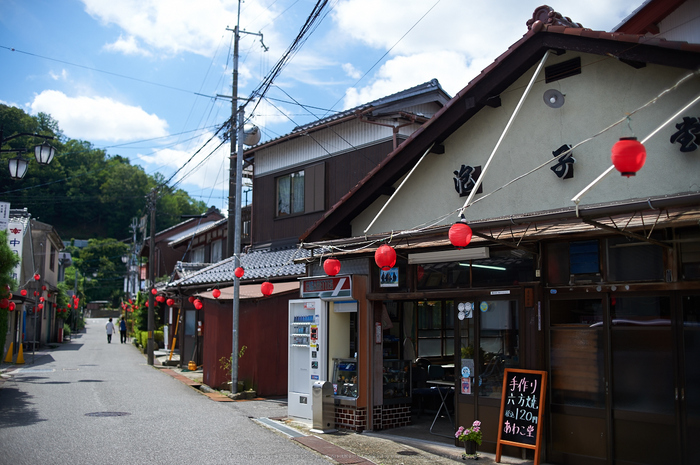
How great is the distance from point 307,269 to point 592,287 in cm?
678

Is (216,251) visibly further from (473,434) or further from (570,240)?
(570,240)

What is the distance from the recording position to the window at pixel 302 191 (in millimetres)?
19016

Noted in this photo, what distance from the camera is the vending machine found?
41.4ft

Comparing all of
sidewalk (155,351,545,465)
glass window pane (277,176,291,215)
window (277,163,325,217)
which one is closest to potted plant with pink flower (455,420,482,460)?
sidewalk (155,351,545,465)

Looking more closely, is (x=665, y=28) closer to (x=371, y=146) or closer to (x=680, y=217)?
(x=680, y=217)

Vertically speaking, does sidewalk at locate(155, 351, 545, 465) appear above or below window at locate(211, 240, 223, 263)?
below

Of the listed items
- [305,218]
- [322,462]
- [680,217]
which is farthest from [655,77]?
[305,218]

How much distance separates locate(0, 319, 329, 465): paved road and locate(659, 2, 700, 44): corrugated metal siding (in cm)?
979

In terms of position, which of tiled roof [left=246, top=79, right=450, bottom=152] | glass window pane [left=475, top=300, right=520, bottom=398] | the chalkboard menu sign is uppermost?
tiled roof [left=246, top=79, right=450, bottom=152]

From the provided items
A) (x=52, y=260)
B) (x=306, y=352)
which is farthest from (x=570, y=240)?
(x=52, y=260)

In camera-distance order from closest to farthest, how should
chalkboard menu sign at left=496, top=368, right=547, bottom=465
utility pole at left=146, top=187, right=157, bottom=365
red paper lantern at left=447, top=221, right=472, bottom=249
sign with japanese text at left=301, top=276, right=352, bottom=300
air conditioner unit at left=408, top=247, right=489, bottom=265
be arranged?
1. red paper lantern at left=447, top=221, right=472, bottom=249
2. chalkboard menu sign at left=496, top=368, right=547, bottom=465
3. air conditioner unit at left=408, top=247, right=489, bottom=265
4. sign with japanese text at left=301, top=276, right=352, bottom=300
5. utility pole at left=146, top=187, right=157, bottom=365

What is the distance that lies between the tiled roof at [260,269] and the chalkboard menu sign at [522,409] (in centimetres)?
776

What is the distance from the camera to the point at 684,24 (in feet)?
35.0

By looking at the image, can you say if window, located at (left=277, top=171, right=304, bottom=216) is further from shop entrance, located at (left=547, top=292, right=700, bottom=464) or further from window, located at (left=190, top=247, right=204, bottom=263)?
window, located at (left=190, top=247, right=204, bottom=263)
